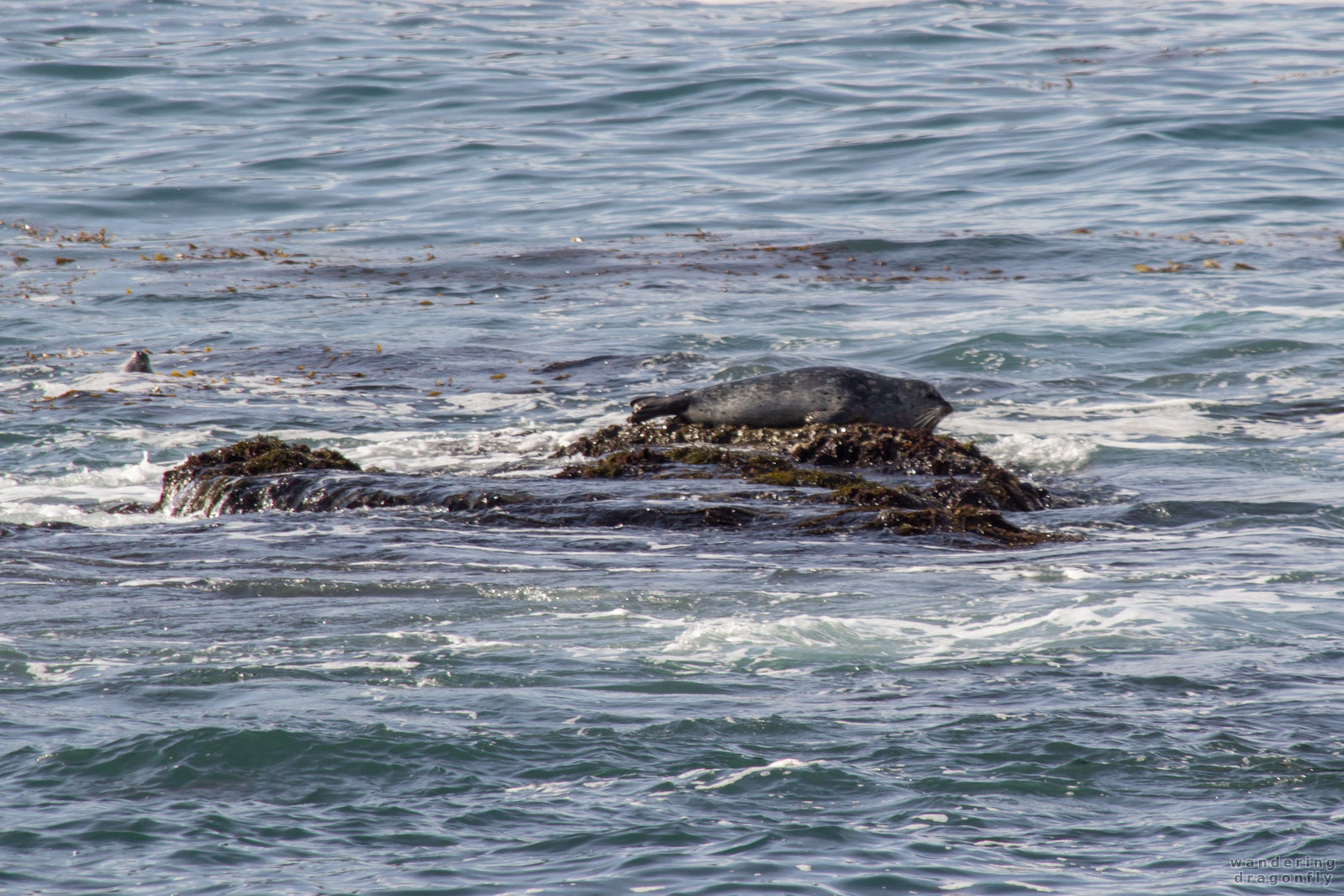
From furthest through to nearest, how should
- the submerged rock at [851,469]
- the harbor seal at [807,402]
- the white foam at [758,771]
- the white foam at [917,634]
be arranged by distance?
the harbor seal at [807,402], the submerged rock at [851,469], the white foam at [917,634], the white foam at [758,771]

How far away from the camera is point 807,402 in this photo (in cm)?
817

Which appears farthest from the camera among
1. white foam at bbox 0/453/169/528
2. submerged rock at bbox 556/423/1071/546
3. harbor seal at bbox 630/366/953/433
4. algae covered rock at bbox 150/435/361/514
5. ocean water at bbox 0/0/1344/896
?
harbor seal at bbox 630/366/953/433

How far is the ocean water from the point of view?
348 cm

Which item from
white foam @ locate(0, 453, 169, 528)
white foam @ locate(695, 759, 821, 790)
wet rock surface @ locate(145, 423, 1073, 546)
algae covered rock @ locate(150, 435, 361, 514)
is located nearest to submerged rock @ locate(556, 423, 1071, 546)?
wet rock surface @ locate(145, 423, 1073, 546)

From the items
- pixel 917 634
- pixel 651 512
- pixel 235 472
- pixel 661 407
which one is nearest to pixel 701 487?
pixel 651 512

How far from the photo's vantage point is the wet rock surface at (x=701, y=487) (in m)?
6.47

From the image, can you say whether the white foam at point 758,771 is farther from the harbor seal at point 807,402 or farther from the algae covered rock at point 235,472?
the harbor seal at point 807,402

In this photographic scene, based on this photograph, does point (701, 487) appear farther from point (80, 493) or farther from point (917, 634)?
point (80, 493)

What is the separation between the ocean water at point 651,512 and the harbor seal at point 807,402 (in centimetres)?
73

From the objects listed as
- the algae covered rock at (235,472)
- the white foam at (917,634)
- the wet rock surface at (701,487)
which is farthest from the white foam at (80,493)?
the white foam at (917,634)

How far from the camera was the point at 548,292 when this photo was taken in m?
14.1

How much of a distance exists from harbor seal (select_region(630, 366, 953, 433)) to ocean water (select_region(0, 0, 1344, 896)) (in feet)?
2.41

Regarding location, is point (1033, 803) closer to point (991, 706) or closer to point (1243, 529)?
point (991, 706)

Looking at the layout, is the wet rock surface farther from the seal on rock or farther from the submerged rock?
the seal on rock
